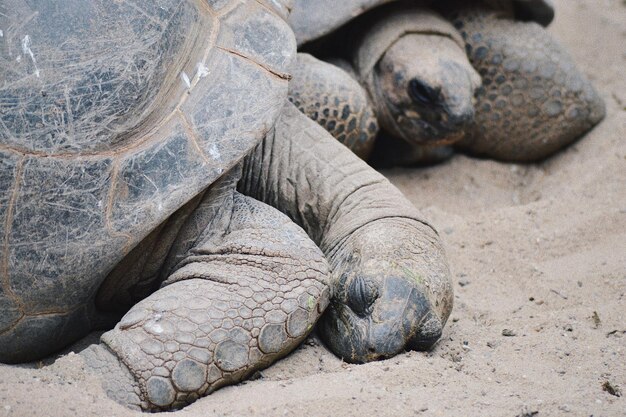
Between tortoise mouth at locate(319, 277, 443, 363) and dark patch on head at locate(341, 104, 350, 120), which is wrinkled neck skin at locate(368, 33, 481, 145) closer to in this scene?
dark patch on head at locate(341, 104, 350, 120)

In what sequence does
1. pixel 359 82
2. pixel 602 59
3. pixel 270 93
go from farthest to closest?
pixel 602 59 < pixel 359 82 < pixel 270 93

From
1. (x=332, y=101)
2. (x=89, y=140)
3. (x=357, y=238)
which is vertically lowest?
(x=357, y=238)

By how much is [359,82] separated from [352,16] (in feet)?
1.38

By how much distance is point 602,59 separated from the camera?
5.47m

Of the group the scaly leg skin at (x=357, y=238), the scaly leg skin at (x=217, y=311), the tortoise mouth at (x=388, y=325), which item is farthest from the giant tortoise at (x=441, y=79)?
the tortoise mouth at (x=388, y=325)

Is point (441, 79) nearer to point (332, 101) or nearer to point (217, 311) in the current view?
point (332, 101)

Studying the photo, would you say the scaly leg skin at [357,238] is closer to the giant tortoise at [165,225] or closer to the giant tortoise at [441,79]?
the giant tortoise at [165,225]

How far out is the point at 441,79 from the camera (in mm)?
4094

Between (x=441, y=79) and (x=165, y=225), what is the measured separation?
176cm

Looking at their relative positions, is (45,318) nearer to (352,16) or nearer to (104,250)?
(104,250)

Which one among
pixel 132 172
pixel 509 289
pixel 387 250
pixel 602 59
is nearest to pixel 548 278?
pixel 509 289

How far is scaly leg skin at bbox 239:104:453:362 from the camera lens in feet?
8.98

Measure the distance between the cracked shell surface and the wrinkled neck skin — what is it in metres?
1.54

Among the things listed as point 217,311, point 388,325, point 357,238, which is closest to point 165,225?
point 217,311
